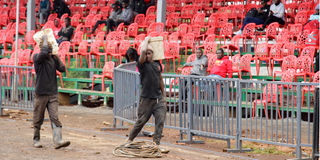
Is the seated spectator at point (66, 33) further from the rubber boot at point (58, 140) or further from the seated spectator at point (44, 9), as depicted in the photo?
the rubber boot at point (58, 140)

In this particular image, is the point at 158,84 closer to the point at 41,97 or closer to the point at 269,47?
the point at 41,97

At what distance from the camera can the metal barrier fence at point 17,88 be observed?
13.8m

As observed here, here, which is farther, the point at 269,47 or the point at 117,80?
the point at 269,47

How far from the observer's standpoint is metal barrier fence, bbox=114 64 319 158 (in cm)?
912

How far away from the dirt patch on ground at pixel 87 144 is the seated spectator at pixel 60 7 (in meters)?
11.7

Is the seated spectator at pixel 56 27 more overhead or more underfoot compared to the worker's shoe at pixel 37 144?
more overhead

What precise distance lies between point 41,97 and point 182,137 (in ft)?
9.30

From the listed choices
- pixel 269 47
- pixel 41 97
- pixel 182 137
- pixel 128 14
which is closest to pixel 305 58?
pixel 269 47

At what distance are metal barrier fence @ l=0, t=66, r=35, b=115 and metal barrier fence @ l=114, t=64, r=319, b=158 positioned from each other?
3304 mm

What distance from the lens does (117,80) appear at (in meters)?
12.2

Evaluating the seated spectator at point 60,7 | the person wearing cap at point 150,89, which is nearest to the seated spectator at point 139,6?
the seated spectator at point 60,7

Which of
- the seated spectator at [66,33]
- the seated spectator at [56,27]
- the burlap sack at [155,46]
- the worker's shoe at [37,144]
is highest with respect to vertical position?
the seated spectator at [56,27]

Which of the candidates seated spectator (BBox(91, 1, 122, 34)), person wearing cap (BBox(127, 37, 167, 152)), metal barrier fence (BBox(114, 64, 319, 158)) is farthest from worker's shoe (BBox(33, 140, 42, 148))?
seated spectator (BBox(91, 1, 122, 34))

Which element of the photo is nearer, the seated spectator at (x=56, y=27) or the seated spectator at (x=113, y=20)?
the seated spectator at (x=113, y=20)
